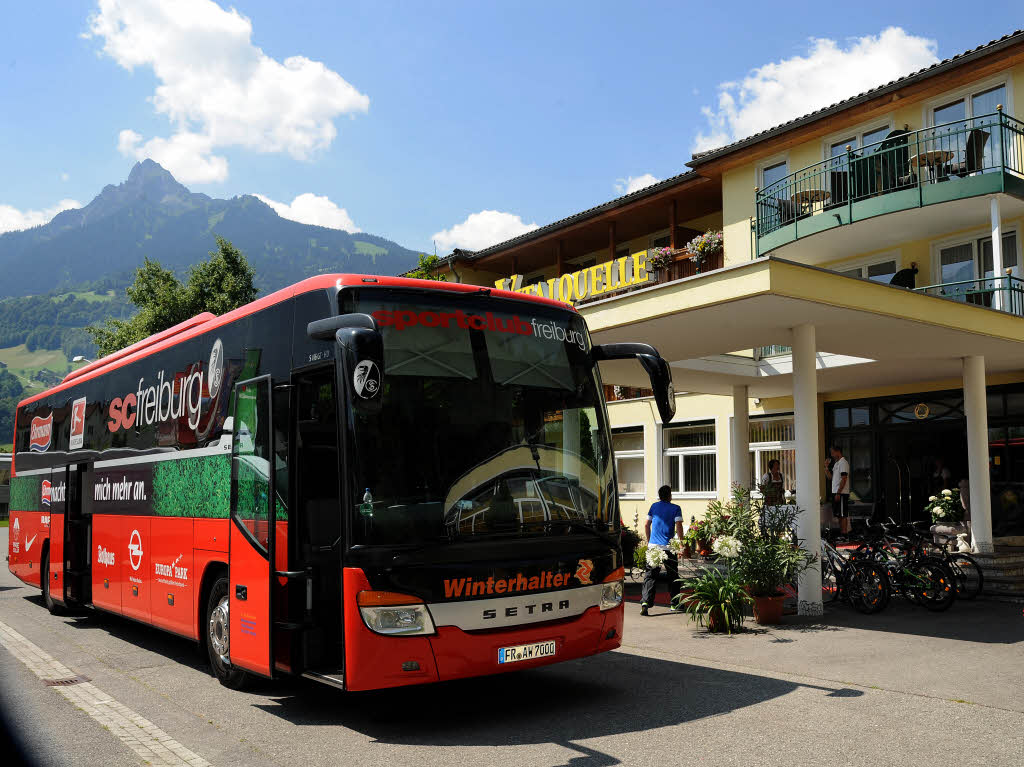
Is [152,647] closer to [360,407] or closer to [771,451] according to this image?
[360,407]

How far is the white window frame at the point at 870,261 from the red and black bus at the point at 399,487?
16025 millimetres

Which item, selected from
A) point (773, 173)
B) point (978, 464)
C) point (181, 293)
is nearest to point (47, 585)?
point (978, 464)

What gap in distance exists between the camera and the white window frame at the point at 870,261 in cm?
2139

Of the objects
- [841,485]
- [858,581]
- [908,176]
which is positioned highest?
[908,176]

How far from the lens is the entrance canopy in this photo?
37.7 feet

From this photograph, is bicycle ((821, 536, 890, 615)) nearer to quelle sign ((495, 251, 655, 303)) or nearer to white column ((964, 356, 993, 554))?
white column ((964, 356, 993, 554))

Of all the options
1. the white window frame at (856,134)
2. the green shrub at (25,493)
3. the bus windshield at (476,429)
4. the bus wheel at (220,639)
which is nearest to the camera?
the bus windshield at (476,429)

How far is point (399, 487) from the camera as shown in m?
6.28

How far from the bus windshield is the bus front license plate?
0.82m

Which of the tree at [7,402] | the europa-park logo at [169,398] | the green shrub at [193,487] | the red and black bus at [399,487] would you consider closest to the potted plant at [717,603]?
the red and black bus at [399,487]

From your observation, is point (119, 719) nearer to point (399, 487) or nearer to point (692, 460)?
point (399, 487)

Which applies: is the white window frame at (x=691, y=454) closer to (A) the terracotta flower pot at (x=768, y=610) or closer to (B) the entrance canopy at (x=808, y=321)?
(B) the entrance canopy at (x=808, y=321)

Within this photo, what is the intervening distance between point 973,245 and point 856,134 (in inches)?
169

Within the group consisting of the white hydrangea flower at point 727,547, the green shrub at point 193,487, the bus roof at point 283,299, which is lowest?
the white hydrangea flower at point 727,547
